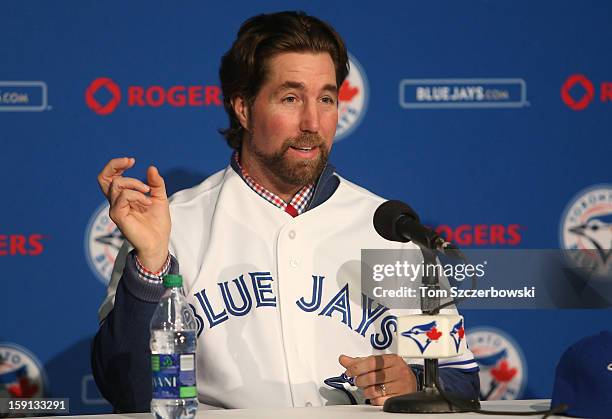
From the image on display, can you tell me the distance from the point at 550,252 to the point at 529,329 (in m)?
0.25

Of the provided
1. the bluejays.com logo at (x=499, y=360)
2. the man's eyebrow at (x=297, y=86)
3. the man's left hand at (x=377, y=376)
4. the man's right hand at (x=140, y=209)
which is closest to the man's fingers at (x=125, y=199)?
the man's right hand at (x=140, y=209)

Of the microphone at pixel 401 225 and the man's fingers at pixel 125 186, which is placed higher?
the man's fingers at pixel 125 186

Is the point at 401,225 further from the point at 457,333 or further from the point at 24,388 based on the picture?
the point at 24,388

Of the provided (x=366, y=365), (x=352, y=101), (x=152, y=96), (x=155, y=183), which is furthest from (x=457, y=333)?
(x=152, y=96)

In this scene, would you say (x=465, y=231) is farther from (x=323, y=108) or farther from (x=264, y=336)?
(x=264, y=336)

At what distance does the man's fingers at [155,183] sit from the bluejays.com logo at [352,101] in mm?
1127

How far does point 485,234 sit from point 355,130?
1.71ft

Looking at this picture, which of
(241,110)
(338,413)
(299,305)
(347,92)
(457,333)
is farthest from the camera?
(347,92)

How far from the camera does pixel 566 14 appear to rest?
323 cm

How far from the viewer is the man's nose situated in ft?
9.06

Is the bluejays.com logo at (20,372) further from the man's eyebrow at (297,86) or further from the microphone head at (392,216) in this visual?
the microphone head at (392,216)

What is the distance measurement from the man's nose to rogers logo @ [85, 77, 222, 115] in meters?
0.44

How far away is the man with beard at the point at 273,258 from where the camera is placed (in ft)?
8.16

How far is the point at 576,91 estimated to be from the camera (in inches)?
127
